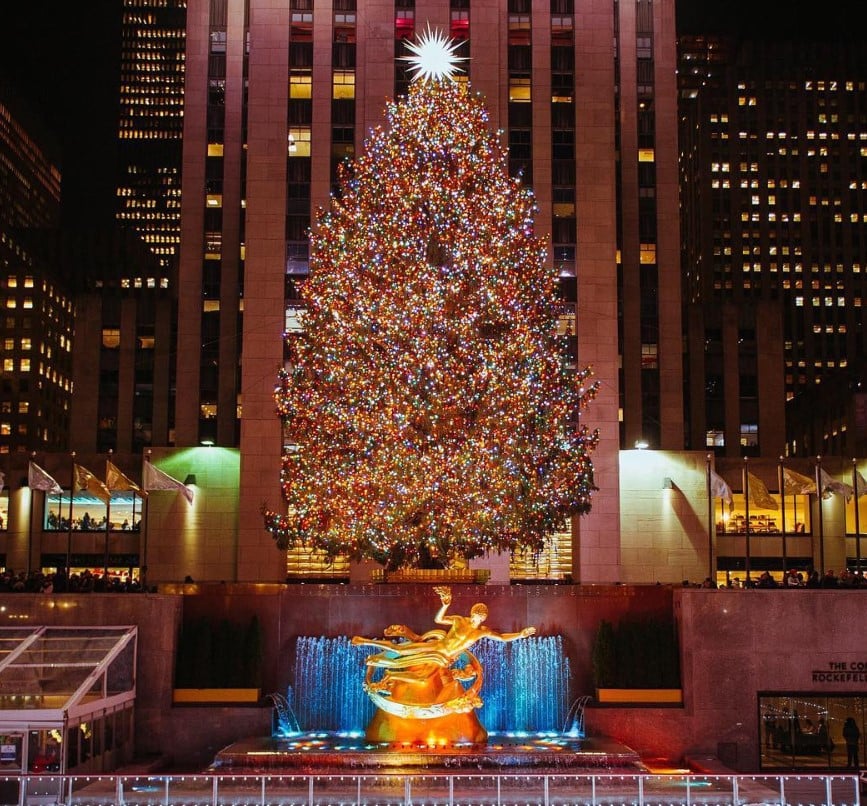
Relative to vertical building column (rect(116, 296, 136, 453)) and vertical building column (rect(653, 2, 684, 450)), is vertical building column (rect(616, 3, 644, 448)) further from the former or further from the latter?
vertical building column (rect(116, 296, 136, 453))

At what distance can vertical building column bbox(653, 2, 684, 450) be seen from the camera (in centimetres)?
6944

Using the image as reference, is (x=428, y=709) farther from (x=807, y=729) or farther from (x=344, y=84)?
(x=344, y=84)

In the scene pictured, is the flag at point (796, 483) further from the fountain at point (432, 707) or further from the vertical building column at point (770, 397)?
the vertical building column at point (770, 397)

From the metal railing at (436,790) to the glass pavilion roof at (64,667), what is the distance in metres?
3.99

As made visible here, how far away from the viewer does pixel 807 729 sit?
1273 inches

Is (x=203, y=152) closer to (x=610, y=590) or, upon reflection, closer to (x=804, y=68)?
(x=610, y=590)

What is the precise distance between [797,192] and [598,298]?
111 m

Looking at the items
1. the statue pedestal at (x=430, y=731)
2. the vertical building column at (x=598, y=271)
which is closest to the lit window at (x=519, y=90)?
the vertical building column at (x=598, y=271)

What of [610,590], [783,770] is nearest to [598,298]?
[610,590]

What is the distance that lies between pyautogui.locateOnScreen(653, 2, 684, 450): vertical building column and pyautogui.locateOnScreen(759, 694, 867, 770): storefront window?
1434 inches

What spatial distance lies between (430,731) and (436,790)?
20.4 ft

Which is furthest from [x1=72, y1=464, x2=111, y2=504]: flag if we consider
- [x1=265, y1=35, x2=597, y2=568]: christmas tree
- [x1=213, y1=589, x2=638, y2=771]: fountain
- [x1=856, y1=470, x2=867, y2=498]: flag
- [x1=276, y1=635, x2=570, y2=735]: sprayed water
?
[x1=856, y1=470, x2=867, y2=498]: flag

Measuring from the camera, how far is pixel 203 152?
2739 inches

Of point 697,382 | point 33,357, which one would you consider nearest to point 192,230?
point 697,382
